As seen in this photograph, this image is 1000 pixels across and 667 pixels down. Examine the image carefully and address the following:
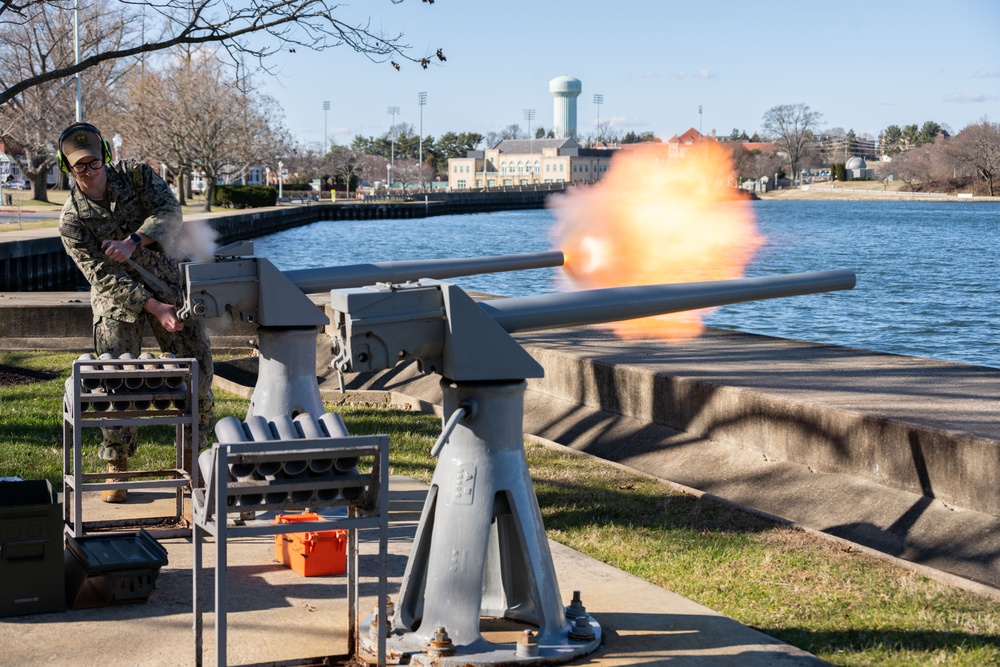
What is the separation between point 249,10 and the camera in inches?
448

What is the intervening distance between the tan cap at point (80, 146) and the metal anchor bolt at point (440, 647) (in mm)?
3652

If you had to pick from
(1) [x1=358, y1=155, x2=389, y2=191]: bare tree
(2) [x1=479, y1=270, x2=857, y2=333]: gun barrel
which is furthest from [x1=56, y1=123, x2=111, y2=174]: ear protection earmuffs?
(1) [x1=358, y1=155, x2=389, y2=191]: bare tree

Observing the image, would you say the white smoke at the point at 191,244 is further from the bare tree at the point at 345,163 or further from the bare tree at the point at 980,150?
the bare tree at the point at 980,150

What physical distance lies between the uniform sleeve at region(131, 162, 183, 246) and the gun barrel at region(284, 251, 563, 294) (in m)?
0.78

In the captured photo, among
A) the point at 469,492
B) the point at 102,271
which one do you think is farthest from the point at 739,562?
the point at 102,271

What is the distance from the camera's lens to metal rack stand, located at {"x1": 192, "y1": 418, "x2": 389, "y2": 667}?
414 cm

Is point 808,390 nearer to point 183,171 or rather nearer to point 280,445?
point 280,445

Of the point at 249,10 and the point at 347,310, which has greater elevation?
the point at 249,10

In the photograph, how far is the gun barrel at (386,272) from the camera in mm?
6934

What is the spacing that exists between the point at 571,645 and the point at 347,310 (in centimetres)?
157

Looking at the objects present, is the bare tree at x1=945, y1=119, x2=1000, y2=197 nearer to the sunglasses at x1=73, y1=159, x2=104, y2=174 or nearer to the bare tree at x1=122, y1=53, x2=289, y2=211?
the bare tree at x1=122, y1=53, x2=289, y2=211

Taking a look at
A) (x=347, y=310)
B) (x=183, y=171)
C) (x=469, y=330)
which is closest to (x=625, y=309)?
(x=469, y=330)

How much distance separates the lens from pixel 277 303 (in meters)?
6.53

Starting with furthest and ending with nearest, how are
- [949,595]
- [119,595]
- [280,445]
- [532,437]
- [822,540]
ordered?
[532,437] → [822,540] → [949,595] → [119,595] → [280,445]
